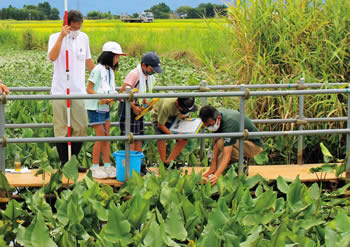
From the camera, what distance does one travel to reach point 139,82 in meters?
5.65

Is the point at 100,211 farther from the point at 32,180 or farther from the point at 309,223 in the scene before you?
the point at 309,223

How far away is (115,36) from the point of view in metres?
21.1

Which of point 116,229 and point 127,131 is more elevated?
point 127,131

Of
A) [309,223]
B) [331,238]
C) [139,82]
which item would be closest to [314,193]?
[309,223]

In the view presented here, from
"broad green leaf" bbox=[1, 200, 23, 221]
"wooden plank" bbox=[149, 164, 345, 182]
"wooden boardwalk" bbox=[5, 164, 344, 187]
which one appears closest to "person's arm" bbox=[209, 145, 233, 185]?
"wooden boardwalk" bbox=[5, 164, 344, 187]

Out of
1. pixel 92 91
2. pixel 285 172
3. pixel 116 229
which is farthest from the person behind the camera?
pixel 285 172

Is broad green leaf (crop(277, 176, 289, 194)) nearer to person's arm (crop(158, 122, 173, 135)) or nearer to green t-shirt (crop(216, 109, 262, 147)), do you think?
green t-shirt (crop(216, 109, 262, 147))

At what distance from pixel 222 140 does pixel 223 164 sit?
9.2 inches

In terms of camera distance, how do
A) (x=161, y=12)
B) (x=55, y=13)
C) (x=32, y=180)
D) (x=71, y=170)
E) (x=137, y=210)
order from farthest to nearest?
(x=161, y=12) → (x=55, y=13) → (x=32, y=180) → (x=71, y=170) → (x=137, y=210)

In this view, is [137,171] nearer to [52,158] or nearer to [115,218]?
[52,158]

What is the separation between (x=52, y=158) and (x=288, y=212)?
213 cm

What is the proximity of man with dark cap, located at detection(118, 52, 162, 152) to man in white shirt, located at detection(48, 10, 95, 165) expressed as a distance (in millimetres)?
381

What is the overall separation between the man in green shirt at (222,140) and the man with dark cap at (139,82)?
55cm

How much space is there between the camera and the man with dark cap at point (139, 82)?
557 centimetres
